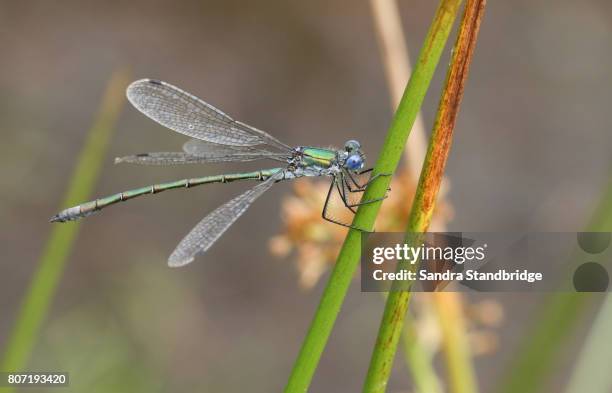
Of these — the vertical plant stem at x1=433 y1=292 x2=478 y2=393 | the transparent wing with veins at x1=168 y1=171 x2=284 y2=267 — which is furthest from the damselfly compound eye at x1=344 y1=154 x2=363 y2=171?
the vertical plant stem at x1=433 y1=292 x2=478 y2=393

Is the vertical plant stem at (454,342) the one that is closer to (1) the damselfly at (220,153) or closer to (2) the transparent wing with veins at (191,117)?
(1) the damselfly at (220,153)

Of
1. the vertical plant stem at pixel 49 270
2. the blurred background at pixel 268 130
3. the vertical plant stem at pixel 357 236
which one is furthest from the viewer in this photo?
the blurred background at pixel 268 130

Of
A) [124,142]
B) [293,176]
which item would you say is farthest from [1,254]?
[293,176]

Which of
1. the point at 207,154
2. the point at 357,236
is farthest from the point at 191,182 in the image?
the point at 357,236

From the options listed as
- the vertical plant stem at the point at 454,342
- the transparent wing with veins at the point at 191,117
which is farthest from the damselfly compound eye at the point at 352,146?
the vertical plant stem at the point at 454,342

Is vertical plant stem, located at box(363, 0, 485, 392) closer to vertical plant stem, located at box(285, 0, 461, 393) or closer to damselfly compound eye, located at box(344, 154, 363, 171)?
vertical plant stem, located at box(285, 0, 461, 393)

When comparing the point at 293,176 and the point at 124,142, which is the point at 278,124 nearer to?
the point at 124,142
